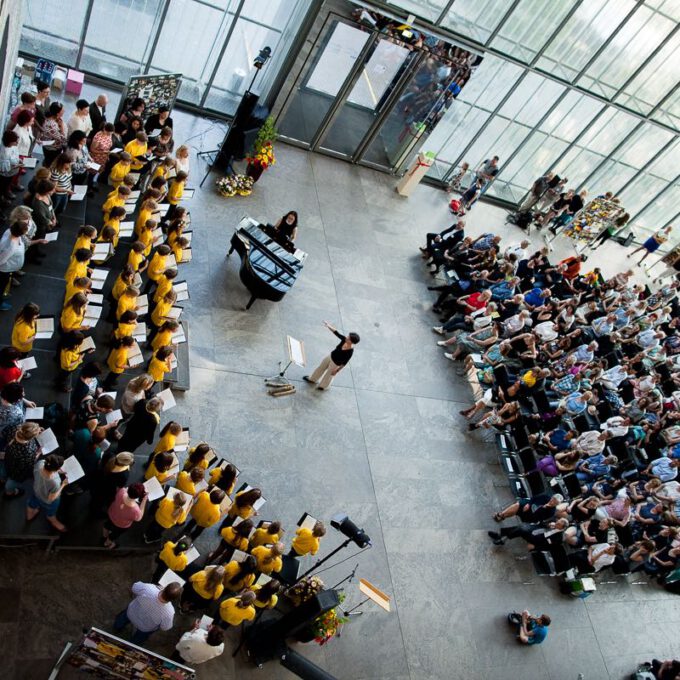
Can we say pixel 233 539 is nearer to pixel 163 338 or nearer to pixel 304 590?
pixel 304 590

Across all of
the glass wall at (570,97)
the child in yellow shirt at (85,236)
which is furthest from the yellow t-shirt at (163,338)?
the glass wall at (570,97)

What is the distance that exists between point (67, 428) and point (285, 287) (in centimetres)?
497

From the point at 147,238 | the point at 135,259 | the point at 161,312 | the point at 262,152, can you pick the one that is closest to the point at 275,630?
→ the point at 161,312

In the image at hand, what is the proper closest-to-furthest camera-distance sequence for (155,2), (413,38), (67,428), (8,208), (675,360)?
(67,428) → (8,208) → (155,2) → (413,38) → (675,360)

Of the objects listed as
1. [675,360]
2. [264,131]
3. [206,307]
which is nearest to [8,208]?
[206,307]

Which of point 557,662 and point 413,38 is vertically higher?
point 413,38

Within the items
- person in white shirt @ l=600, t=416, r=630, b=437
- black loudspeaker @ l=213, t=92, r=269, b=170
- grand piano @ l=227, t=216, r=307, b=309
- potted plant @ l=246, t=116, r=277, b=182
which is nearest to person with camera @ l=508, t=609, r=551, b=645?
person in white shirt @ l=600, t=416, r=630, b=437

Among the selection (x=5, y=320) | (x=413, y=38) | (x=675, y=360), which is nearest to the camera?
(x=5, y=320)

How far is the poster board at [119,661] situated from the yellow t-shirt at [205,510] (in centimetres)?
189

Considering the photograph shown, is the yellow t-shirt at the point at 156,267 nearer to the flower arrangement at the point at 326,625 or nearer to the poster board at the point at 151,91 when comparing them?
the poster board at the point at 151,91

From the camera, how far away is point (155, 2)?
45.9ft

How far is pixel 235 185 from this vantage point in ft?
46.8

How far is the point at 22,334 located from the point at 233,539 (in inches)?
135

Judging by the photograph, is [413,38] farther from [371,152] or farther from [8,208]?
[8,208]
